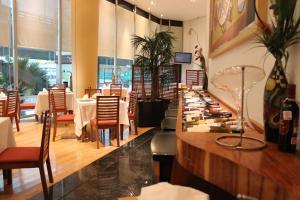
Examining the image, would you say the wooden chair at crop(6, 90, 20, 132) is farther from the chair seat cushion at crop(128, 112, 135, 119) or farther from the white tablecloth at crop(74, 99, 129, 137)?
the chair seat cushion at crop(128, 112, 135, 119)

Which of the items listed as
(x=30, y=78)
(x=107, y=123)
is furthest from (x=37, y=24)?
(x=107, y=123)

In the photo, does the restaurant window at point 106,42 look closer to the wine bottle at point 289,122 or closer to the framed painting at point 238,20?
the framed painting at point 238,20

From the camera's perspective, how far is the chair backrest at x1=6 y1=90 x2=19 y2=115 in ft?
18.0

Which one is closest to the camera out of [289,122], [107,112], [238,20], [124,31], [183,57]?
[289,122]

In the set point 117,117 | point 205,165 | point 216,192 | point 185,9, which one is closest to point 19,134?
point 117,117

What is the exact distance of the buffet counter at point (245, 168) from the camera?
875 millimetres

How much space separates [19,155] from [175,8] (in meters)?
9.34

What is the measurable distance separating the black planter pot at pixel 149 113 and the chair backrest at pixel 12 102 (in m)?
2.71

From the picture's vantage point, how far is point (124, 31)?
10.3 metres

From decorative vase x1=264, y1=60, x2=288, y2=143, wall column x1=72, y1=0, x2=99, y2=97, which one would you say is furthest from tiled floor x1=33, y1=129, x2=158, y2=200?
wall column x1=72, y1=0, x2=99, y2=97

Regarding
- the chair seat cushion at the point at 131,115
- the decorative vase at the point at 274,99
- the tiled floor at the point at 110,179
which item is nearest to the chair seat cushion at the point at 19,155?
the tiled floor at the point at 110,179

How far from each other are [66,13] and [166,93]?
390cm

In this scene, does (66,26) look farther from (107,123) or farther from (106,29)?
(107,123)

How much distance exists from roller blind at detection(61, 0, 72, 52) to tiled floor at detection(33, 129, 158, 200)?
4.84 metres
